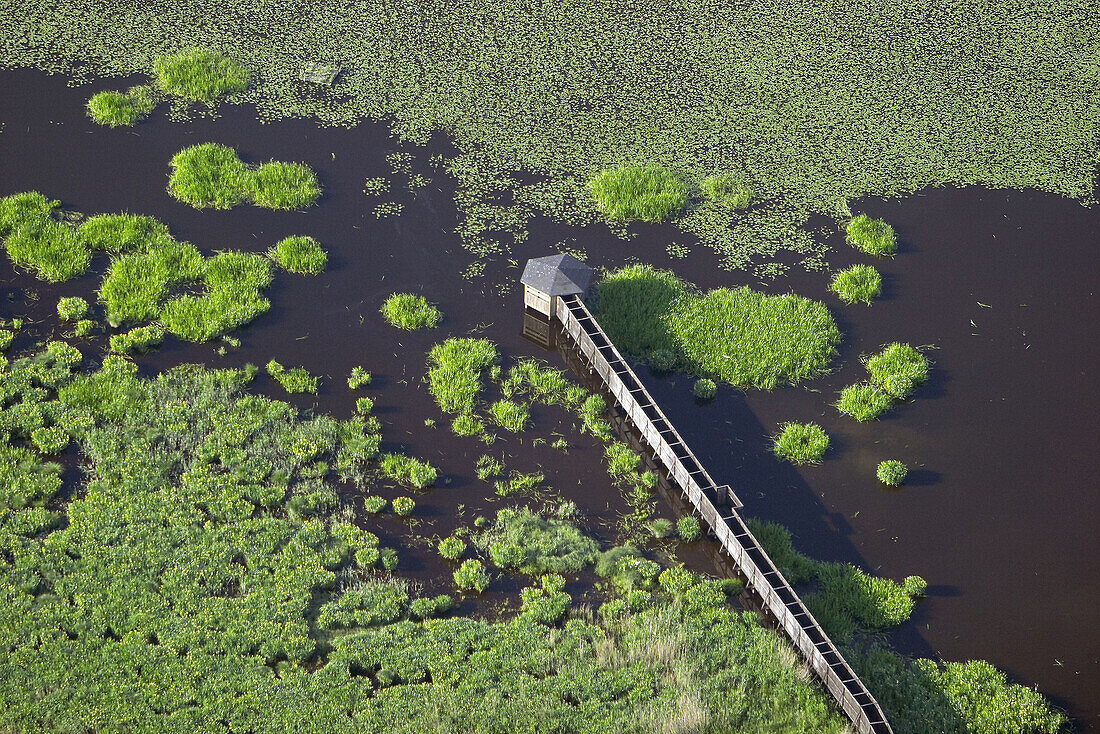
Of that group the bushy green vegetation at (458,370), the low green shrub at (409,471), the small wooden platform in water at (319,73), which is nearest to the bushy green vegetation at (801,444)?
the bushy green vegetation at (458,370)

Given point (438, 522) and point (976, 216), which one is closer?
point (438, 522)

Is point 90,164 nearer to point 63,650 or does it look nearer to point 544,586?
point 63,650

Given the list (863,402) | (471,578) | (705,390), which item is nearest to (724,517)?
(705,390)

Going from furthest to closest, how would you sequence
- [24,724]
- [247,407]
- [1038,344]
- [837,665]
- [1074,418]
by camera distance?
[1038,344] < [1074,418] < [247,407] < [837,665] < [24,724]

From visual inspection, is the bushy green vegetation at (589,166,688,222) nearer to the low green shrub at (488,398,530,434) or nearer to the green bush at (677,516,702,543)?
the low green shrub at (488,398,530,434)

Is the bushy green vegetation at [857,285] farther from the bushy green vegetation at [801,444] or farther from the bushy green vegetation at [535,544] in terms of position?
the bushy green vegetation at [535,544]

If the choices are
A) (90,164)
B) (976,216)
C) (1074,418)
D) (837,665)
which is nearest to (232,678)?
(837,665)

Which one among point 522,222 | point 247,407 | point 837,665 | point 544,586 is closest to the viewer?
point 837,665

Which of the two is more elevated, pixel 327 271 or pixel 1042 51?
pixel 1042 51
